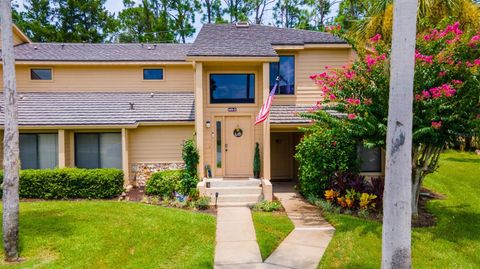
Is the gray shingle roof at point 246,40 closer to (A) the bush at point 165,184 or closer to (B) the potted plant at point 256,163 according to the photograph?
(B) the potted plant at point 256,163

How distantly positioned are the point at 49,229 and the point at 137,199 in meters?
3.73

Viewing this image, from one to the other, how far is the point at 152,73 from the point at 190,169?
22.0 ft

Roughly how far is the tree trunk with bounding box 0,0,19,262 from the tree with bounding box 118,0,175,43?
80.9ft

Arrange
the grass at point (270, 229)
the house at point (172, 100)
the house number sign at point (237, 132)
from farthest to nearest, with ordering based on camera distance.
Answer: the house number sign at point (237, 132) < the house at point (172, 100) < the grass at point (270, 229)

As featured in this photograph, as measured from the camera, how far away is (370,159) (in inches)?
460

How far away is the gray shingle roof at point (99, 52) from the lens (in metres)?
14.6

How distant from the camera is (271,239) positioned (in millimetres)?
6875

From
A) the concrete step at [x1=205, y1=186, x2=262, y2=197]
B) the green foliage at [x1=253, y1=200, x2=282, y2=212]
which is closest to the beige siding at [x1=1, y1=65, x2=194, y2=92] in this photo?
the concrete step at [x1=205, y1=186, x2=262, y2=197]

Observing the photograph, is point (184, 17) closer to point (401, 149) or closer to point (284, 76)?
point (284, 76)

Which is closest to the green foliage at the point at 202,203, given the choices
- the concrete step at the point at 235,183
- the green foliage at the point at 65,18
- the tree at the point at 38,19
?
the concrete step at the point at 235,183

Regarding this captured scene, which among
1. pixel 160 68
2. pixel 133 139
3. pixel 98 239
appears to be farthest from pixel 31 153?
pixel 98 239

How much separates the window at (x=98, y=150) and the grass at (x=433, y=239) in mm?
8787

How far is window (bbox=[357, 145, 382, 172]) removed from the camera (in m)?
11.6

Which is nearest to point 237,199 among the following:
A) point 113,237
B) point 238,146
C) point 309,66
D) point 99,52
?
point 238,146
